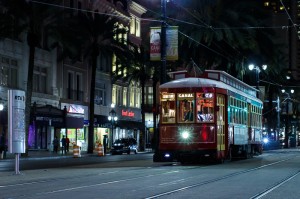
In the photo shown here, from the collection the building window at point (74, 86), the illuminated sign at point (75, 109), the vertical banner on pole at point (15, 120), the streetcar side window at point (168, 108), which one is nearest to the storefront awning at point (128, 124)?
the illuminated sign at point (75, 109)

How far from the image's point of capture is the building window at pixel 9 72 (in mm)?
52406

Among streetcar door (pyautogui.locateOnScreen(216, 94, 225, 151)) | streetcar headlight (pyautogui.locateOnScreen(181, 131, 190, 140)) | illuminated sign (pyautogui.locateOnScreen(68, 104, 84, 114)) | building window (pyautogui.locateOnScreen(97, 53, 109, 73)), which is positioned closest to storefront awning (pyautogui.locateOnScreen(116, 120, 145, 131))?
building window (pyautogui.locateOnScreen(97, 53, 109, 73))

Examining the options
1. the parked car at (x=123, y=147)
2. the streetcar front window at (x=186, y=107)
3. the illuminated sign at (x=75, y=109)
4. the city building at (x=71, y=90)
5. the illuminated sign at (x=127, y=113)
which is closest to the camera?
the streetcar front window at (x=186, y=107)

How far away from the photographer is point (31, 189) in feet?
58.4

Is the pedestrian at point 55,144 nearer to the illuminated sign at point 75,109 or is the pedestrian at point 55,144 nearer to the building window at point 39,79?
the building window at point 39,79

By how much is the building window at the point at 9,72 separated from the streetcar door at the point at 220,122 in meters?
26.2

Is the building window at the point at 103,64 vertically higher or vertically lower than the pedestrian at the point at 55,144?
higher

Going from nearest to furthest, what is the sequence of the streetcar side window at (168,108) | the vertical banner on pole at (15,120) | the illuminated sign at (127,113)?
the vertical banner on pole at (15,120)
the streetcar side window at (168,108)
the illuminated sign at (127,113)

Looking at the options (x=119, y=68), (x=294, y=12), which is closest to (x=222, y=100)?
(x=119, y=68)

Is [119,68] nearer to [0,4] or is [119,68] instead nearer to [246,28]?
[246,28]

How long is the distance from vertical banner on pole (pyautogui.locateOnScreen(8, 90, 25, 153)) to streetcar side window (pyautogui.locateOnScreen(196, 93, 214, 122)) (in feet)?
29.7

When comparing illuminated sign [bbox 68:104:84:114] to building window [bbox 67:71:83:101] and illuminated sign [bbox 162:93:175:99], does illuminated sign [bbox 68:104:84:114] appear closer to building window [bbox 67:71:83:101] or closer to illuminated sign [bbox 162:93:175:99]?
building window [bbox 67:71:83:101]

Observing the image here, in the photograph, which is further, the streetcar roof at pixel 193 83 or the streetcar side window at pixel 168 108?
the streetcar side window at pixel 168 108

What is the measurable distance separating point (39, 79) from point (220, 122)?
3153 centimetres
